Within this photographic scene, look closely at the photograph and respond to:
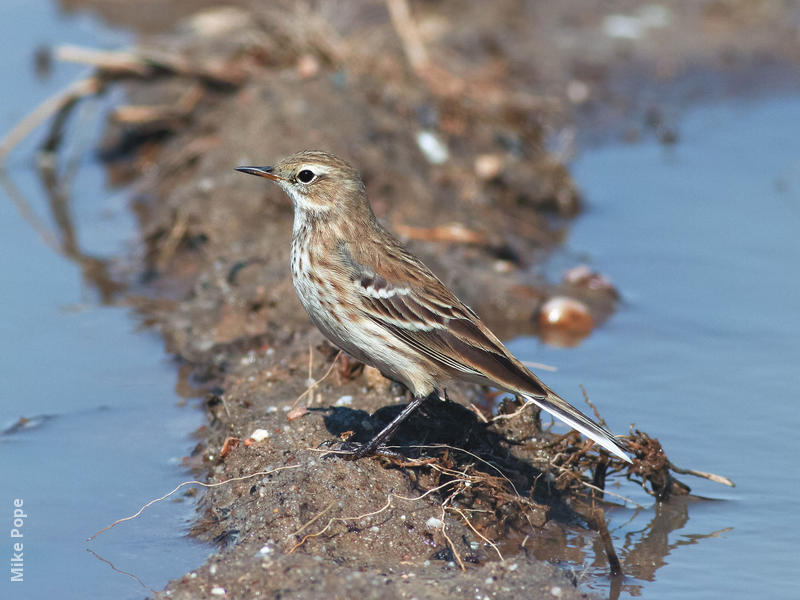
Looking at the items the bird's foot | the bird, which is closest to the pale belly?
the bird

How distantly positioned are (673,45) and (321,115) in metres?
6.53

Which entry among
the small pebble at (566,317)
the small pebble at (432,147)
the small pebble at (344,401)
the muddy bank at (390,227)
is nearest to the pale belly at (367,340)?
the muddy bank at (390,227)

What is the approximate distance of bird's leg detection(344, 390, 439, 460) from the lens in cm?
560

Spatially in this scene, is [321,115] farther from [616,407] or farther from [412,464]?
[412,464]

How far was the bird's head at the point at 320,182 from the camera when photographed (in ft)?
20.4

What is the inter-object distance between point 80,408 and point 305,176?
2.36 m

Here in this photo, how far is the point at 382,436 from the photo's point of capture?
18.6ft

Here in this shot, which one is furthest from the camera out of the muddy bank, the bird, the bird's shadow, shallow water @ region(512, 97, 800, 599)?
the bird's shadow

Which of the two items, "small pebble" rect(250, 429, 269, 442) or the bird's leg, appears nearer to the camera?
the bird's leg

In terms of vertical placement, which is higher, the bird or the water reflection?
the water reflection

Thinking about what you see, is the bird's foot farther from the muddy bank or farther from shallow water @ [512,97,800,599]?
shallow water @ [512,97,800,599]

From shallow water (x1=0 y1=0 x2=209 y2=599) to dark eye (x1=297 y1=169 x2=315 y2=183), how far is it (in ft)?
6.05

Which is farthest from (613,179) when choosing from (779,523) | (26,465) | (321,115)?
(26,465)

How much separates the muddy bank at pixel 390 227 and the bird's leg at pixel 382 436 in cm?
7
